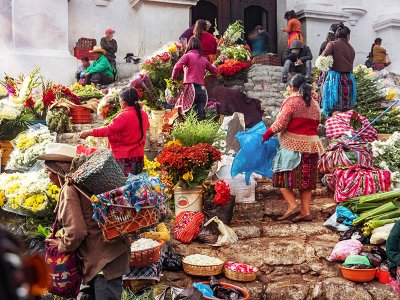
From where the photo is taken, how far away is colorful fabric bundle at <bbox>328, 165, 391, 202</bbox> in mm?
7516

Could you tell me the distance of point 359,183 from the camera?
7.54 meters

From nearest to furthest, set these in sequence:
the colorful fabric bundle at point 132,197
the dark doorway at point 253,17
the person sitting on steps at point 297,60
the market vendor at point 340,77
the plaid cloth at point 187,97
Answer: the colorful fabric bundle at point 132,197 < the plaid cloth at point 187,97 < the market vendor at point 340,77 < the person sitting on steps at point 297,60 < the dark doorway at point 253,17

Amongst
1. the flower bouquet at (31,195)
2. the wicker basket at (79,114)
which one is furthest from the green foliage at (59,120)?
the flower bouquet at (31,195)

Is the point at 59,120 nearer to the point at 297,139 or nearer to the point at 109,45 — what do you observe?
the point at 297,139

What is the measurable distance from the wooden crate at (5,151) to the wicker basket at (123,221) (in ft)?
18.9

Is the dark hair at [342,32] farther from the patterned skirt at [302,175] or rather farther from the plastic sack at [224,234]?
the plastic sack at [224,234]

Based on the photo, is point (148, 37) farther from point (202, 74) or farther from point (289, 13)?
point (202, 74)

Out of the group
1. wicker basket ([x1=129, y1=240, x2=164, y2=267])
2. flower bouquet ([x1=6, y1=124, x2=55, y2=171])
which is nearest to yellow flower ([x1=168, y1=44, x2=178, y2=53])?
flower bouquet ([x1=6, y1=124, x2=55, y2=171])

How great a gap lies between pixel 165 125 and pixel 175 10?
709 cm

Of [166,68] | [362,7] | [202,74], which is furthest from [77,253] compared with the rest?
[362,7]

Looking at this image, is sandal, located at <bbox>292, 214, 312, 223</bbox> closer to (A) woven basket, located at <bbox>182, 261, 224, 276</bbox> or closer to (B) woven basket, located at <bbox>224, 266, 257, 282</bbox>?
(B) woven basket, located at <bbox>224, 266, 257, 282</bbox>

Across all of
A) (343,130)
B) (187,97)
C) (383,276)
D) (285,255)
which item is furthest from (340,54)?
(383,276)

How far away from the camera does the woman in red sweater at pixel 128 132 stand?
639 cm

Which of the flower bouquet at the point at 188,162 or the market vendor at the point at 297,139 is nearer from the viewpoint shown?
the flower bouquet at the point at 188,162
